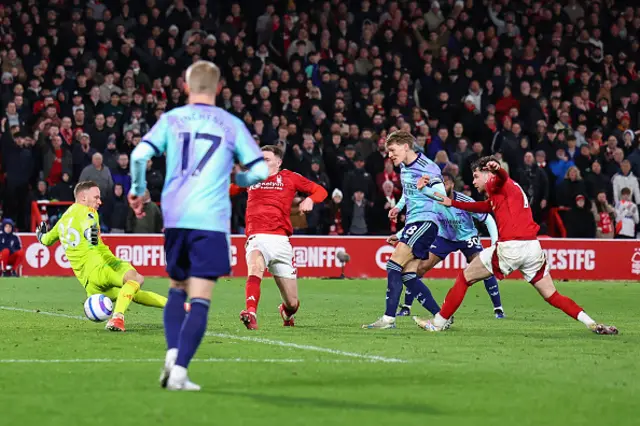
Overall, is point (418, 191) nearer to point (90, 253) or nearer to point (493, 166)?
point (493, 166)

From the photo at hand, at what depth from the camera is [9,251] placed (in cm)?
2338

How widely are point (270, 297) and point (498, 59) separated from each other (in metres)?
13.8

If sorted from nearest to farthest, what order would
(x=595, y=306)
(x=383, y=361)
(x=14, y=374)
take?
(x=14, y=374) < (x=383, y=361) < (x=595, y=306)

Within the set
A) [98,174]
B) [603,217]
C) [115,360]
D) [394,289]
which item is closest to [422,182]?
[394,289]

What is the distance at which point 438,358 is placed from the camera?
32.2 ft

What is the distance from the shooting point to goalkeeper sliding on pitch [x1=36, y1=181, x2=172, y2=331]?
12.4 m

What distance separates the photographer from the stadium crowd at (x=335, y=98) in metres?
24.0

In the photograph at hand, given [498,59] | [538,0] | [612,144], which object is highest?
[538,0]

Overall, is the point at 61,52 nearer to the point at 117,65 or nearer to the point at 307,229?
the point at 117,65

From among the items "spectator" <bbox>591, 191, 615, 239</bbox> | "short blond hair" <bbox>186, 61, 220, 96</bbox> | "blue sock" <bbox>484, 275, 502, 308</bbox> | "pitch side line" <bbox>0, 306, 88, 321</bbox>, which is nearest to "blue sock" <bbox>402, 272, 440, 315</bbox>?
"blue sock" <bbox>484, 275, 502, 308</bbox>

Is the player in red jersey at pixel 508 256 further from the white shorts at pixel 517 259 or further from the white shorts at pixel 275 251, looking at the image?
the white shorts at pixel 275 251

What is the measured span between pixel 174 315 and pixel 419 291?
625cm

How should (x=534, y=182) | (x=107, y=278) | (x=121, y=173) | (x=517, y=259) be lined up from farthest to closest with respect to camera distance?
1. (x=534, y=182)
2. (x=121, y=173)
3. (x=107, y=278)
4. (x=517, y=259)

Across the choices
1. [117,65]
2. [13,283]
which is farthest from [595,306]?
[117,65]
